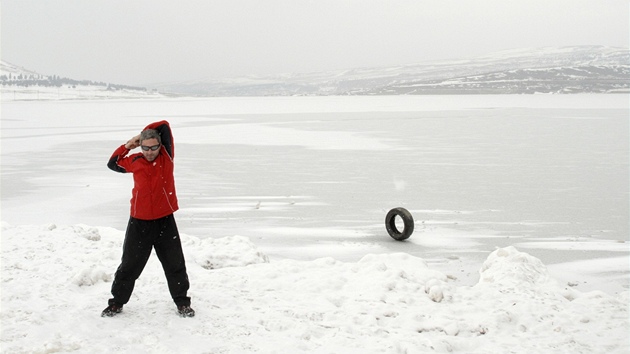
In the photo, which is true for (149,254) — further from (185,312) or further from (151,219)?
(185,312)

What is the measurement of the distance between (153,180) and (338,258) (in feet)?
11.8

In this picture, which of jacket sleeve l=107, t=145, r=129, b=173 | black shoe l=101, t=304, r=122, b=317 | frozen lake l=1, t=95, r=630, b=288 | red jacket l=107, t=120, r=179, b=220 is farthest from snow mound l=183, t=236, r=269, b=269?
jacket sleeve l=107, t=145, r=129, b=173

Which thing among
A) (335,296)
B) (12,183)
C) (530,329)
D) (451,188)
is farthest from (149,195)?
(12,183)

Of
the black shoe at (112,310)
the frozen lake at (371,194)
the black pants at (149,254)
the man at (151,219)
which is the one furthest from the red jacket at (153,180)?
the frozen lake at (371,194)

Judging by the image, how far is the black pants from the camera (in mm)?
4887

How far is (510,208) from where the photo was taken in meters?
10.9

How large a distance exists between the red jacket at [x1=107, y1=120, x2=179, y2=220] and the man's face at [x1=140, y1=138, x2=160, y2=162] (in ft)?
0.21

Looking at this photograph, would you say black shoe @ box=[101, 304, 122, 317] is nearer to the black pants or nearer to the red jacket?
the black pants

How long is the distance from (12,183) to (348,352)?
40.5 feet

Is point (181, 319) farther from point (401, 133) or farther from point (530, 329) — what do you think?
point (401, 133)

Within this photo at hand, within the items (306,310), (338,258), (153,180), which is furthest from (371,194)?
(153,180)

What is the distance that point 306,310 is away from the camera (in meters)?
5.20

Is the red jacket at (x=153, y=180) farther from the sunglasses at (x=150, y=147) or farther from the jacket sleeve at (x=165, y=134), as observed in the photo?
the sunglasses at (x=150, y=147)

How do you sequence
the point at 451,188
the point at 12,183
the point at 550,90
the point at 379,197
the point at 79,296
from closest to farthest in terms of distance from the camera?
1. the point at 79,296
2. the point at 379,197
3. the point at 451,188
4. the point at 12,183
5. the point at 550,90
